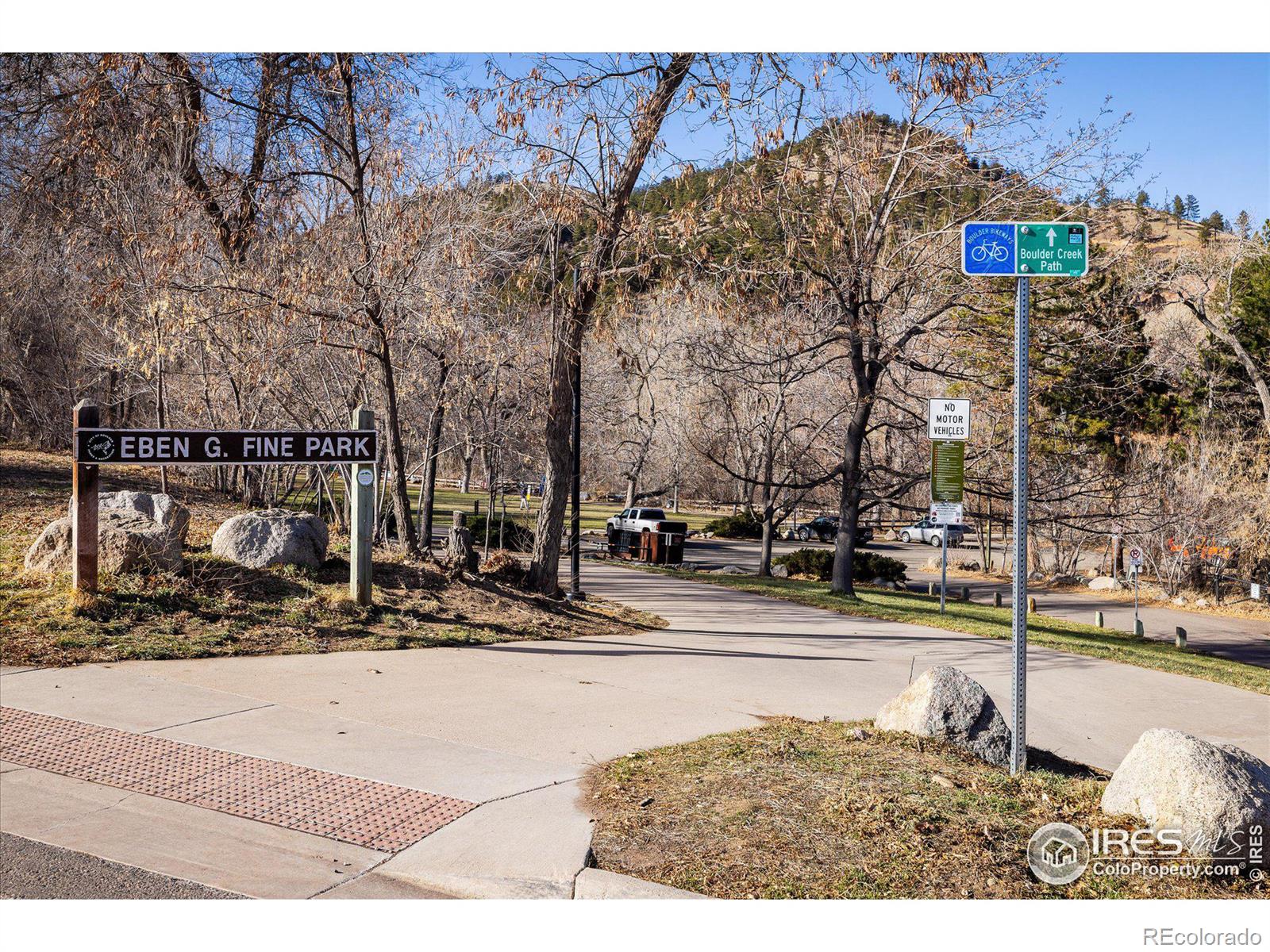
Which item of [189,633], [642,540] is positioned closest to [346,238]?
[189,633]

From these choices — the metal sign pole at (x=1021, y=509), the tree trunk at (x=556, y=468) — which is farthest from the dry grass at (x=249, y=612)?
the metal sign pole at (x=1021, y=509)

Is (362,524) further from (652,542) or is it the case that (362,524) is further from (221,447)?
(652,542)

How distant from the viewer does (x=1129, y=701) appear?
34.7 feet

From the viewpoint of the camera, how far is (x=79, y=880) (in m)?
4.61

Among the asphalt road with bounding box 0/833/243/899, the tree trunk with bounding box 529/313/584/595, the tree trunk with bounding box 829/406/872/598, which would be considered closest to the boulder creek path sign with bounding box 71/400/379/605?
the tree trunk with bounding box 529/313/584/595

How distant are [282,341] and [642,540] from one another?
17037mm

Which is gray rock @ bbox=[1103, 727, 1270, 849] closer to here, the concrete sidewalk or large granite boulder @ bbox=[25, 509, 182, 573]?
the concrete sidewalk

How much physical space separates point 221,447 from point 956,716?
7.44 m

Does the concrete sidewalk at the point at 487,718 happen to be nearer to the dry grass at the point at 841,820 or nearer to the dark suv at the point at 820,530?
the dry grass at the point at 841,820

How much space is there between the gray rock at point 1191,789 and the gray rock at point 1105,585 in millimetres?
31530

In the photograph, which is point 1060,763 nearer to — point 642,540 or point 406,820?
point 406,820

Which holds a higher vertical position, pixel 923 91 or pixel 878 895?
pixel 923 91

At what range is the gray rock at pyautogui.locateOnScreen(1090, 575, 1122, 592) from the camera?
34406 mm

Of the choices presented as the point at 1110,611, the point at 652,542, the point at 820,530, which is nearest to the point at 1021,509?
the point at 1110,611
